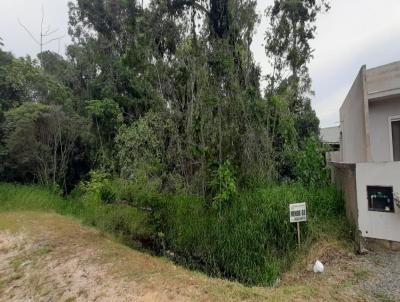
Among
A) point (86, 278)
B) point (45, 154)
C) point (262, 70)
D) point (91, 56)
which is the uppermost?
point (91, 56)

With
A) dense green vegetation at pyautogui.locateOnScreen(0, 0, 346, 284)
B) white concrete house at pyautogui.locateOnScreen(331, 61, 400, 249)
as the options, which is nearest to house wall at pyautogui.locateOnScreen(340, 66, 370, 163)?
white concrete house at pyautogui.locateOnScreen(331, 61, 400, 249)

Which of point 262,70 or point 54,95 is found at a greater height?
point 54,95

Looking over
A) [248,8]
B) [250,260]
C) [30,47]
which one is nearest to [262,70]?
[248,8]

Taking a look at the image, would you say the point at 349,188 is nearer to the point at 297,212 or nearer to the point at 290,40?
the point at 297,212

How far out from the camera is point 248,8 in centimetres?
739

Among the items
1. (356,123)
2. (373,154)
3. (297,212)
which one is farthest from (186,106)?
(373,154)

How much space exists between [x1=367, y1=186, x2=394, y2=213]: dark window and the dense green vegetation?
74 centimetres

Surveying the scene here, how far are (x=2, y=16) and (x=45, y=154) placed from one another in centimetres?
600

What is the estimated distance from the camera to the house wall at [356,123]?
5918 millimetres

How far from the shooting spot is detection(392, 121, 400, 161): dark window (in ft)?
20.7

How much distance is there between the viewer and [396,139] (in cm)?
634

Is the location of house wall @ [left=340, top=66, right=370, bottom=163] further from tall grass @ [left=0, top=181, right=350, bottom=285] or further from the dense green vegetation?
tall grass @ [left=0, top=181, right=350, bottom=285]

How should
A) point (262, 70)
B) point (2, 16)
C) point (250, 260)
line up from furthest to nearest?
1. point (2, 16)
2. point (262, 70)
3. point (250, 260)

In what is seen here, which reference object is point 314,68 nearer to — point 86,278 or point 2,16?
point 86,278
